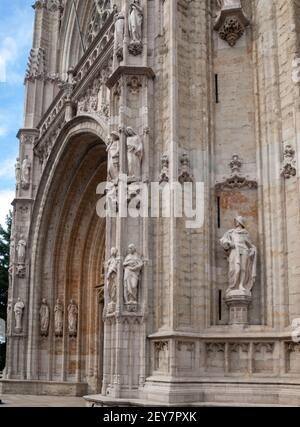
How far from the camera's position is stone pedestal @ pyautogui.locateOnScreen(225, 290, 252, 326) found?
12523 millimetres

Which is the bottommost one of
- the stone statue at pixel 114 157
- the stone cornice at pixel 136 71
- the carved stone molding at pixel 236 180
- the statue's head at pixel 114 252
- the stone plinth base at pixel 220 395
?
the stone plinth base at pixel 220 395

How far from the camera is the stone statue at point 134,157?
13.6m

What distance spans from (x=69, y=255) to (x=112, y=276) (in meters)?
9.46

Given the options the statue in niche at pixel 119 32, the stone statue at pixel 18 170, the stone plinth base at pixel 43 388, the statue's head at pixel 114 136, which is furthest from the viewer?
the stone statue at pixel 18 170

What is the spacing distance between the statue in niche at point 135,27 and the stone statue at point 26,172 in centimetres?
1056

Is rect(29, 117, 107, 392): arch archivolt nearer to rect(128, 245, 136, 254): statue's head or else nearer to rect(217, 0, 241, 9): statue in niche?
rect(217, 0, 241, 9): statue in niche

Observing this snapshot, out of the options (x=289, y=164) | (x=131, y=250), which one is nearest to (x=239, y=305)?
(x=131, y=250)

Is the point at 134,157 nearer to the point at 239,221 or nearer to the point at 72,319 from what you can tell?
the point at 239,221

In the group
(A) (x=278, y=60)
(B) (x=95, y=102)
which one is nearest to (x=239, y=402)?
(A) (x=278, y=60)

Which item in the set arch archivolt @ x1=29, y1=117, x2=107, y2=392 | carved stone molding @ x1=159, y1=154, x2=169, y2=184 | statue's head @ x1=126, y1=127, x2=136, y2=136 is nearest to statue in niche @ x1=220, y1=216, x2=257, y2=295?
carved stone molding @ x1=159, y1=154, x2=169, y2=184

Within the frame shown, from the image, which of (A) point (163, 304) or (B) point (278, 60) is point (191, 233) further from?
(B) point (278, 60)

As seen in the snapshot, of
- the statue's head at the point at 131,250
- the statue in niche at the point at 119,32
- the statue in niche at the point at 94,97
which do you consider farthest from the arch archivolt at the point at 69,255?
the statue's head at the point at 131,250

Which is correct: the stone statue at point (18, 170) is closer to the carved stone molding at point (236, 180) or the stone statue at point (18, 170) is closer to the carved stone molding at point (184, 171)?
the carved stone molding at point (184, 171)

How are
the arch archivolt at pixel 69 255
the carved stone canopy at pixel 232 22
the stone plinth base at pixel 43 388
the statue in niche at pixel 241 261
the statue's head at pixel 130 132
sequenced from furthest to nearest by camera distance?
the arch archivolt at pixel 69 255 → the stone plinth base at pixel 43 388 → the carved stone canopy at pixel 232 22 → the statue's head at pixel 130 132 → the statue in niche at pixel 241 261
